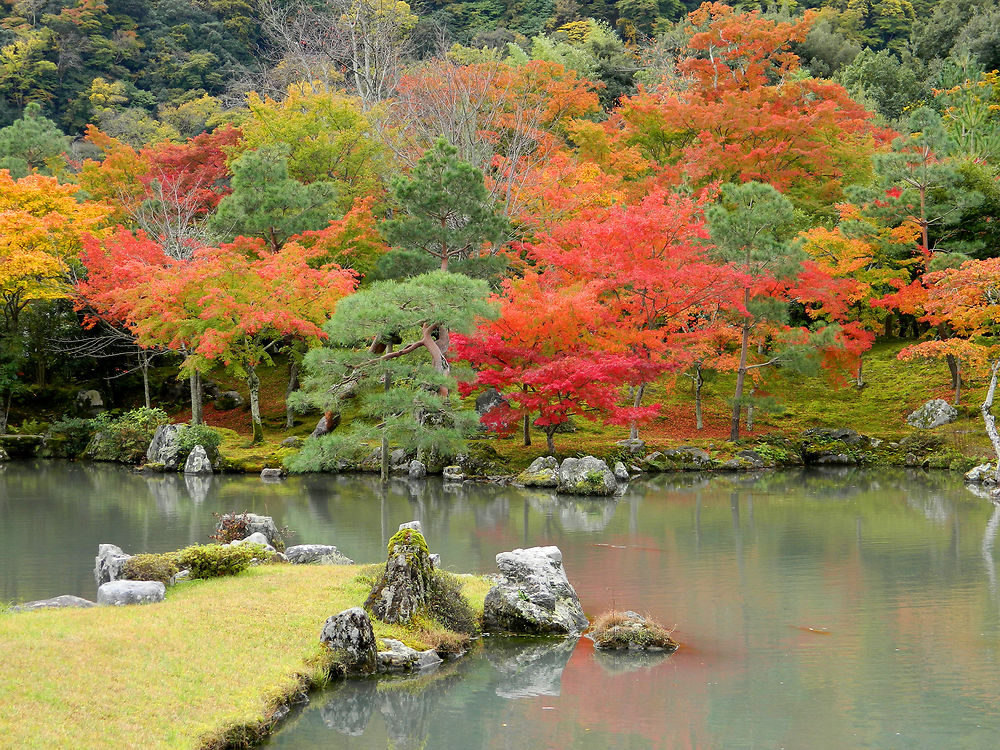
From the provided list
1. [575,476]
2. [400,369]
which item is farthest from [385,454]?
[575,476]

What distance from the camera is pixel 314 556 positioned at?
11680 millimetres

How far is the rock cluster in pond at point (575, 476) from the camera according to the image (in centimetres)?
1933

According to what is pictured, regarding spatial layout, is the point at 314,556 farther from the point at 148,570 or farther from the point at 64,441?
the point at 64,441

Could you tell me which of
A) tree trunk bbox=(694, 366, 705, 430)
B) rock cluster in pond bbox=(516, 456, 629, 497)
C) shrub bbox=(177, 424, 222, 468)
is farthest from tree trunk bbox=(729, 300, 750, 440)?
shrub bbox=(177, 424, 222, 468)

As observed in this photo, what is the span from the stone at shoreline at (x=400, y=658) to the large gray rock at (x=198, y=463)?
15339 mm

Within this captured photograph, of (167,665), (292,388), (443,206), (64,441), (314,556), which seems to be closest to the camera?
(167,665)

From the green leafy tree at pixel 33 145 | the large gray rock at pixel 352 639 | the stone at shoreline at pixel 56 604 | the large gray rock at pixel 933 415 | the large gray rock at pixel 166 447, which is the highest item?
the green leafy tree at pixel 33 145

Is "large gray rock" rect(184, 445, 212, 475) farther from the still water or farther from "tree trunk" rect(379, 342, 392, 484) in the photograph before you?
"tree trunk" rect(379, 342, 392, 484)

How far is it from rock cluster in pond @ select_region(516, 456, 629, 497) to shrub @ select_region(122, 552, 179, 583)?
10.9 meters

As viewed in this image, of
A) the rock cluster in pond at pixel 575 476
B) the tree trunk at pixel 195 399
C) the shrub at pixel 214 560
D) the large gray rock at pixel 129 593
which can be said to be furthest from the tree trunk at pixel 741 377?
the large gray rock at pixel 129 593

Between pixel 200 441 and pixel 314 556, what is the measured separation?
12359 millimetres

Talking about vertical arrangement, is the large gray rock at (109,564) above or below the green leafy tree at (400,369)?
below

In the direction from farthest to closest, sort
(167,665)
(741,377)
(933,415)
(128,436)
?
(128,436) < (933,415) < (741,377) < (167,665)

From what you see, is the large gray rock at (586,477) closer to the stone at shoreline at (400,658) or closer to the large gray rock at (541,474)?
the large gray rock at (541,474)
